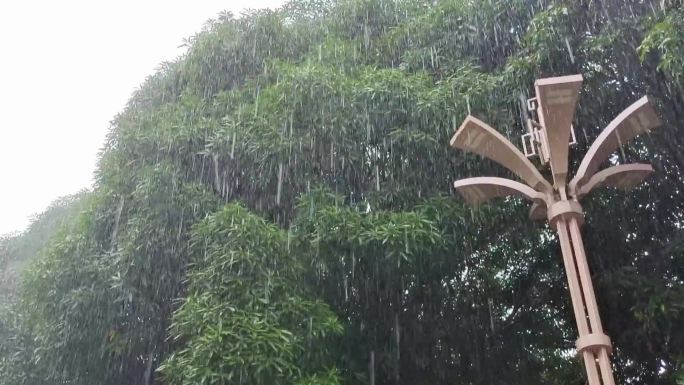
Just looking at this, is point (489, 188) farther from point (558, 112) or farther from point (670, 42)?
point (670, 42)

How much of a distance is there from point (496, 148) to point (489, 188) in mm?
222

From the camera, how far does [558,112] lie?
3754 millimetres

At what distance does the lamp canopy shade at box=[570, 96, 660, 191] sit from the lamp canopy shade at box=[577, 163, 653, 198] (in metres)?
0.03

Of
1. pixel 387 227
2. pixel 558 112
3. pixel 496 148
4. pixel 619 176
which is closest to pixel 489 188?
pixel 496 148

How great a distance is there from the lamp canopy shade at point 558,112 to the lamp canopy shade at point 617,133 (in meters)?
0.10

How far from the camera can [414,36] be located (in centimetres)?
696

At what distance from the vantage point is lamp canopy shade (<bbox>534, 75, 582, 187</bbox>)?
12.2 ft

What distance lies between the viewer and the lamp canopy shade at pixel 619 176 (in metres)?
3.81

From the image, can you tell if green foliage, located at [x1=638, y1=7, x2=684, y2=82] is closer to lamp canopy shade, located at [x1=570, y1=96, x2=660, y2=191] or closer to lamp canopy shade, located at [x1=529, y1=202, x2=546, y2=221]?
lamp canopy shade, located at [x1=570, y1=96, x2=660, y2=191]

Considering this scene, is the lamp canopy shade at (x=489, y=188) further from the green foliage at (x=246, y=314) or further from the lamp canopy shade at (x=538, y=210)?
the green foliage at (x=246, y=314)

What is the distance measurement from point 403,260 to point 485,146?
166cm

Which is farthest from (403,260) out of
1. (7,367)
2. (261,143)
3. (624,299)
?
(7,367)

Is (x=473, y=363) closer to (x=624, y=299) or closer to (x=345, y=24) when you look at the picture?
(x=624, y=299)

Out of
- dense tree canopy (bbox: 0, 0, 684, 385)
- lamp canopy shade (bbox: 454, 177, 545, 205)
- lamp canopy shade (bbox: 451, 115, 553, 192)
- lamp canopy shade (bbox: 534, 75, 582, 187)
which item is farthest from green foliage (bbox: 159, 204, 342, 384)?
lamp canopy shade (bbox: 534, 75, 582, 187)
